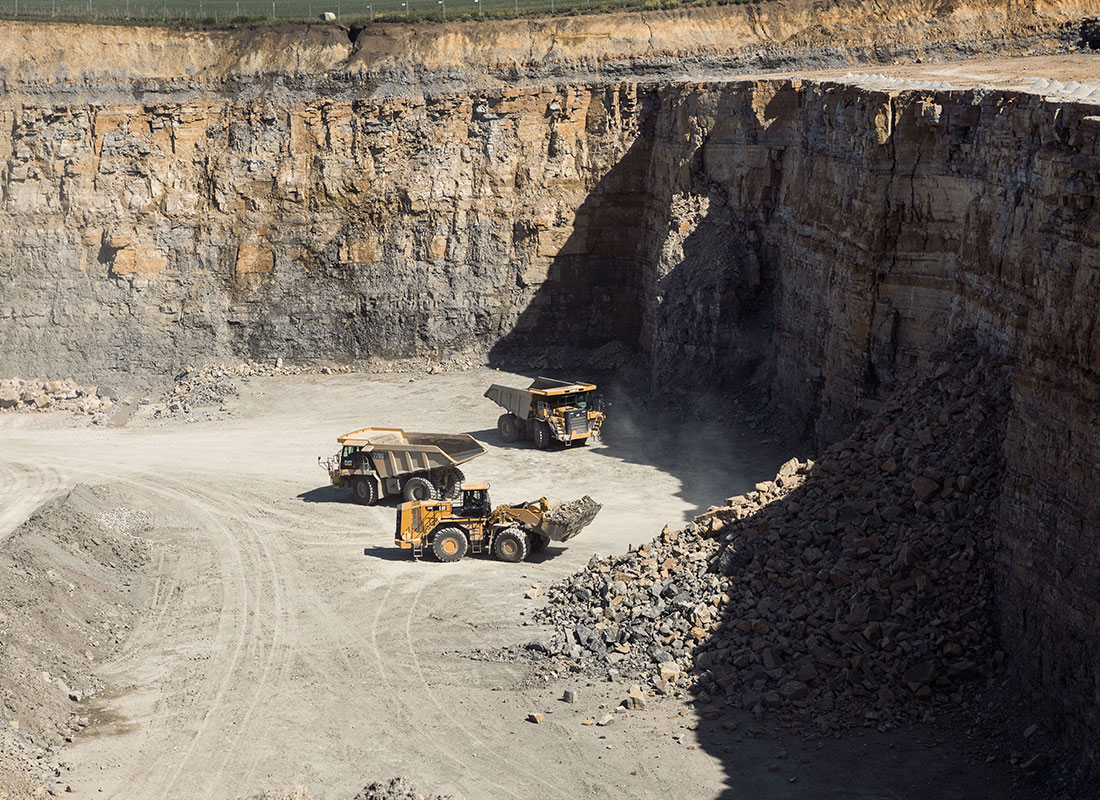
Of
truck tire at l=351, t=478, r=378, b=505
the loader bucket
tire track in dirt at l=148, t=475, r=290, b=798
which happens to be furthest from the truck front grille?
tire track in dirt at l=148, t=475, r=290, b=798

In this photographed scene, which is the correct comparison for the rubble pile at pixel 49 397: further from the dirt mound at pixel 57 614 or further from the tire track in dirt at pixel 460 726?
the tire track in dirt at pixel 460 726

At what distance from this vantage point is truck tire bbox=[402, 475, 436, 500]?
30.2 meters

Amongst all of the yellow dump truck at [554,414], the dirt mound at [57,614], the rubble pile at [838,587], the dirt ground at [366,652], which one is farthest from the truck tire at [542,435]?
the rubble pile at [838,587]

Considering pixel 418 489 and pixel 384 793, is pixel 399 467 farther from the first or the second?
pixel 384 793

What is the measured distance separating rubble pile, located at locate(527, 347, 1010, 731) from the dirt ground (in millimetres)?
700

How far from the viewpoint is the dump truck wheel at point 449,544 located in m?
26.7

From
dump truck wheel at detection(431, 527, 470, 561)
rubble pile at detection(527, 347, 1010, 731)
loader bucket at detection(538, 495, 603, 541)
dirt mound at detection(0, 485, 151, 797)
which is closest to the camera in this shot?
dirt mound at detection(0, 485, 151, 797)

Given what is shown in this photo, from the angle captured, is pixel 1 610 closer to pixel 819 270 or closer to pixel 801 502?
pixel 801 502

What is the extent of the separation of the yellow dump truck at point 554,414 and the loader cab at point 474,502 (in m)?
7.38

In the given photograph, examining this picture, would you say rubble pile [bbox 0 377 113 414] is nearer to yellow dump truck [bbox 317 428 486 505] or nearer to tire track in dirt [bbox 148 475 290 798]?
tire track in dirt [bbox 148 475 290 798]

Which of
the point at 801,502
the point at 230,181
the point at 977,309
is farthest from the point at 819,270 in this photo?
the point at 230,181

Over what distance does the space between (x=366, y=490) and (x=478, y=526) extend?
4761 millimetres

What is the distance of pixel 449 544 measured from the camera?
87.6ft

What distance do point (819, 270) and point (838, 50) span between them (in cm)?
1523
